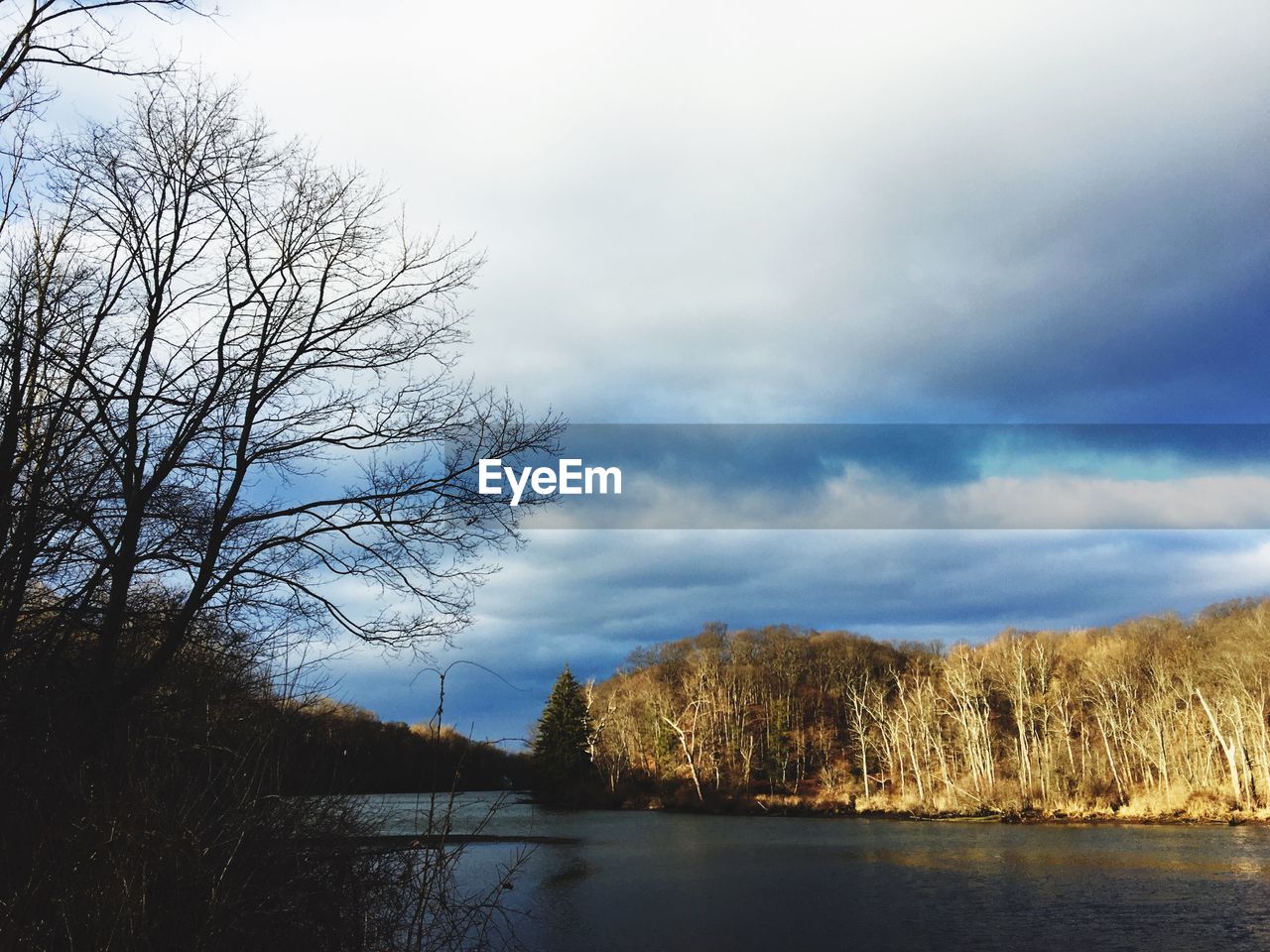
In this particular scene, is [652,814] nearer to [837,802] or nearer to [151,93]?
[837,802]

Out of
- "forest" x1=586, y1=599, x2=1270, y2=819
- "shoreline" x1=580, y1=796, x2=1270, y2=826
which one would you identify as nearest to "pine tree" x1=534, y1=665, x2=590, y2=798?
"forest" x1=586, y1=599, x2=1270, y2=819

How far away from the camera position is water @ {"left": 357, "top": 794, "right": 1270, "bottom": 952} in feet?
55.9

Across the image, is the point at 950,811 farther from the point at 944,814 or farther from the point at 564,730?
the point at 564,730

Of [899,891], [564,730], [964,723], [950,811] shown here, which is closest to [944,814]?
[950,811]

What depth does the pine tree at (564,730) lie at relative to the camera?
63.1 m

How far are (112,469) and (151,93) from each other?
130 inches

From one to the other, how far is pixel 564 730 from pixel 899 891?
4300 centimetres

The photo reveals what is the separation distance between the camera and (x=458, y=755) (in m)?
4.88

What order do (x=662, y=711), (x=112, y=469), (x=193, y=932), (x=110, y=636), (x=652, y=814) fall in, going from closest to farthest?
(x=193, y=932) < (x=110, y=636) < (x=112, y=469) < (x=652, y=814) < (x=662, y=711)

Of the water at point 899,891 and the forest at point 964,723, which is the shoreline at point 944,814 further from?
the water at point 899,891

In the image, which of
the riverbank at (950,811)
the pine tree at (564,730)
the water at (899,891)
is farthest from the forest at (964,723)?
the water at (899,891)

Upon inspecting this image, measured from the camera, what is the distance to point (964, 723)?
5397 centimetres

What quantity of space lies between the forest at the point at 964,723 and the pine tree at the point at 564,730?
A: 1366 mm

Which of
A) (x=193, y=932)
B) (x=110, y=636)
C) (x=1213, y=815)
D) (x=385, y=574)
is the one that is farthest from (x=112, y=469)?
(x=1213, y=815)
